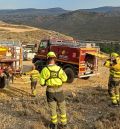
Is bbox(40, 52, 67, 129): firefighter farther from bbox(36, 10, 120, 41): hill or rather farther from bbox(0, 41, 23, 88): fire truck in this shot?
bbox(36, 10, 120, 41): hill

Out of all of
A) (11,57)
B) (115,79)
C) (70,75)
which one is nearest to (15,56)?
(11,57)

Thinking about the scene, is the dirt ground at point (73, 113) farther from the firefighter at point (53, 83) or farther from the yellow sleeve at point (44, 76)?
the yellow sleeve at point (44, 76)

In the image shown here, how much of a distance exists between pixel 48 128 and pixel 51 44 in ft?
44.8

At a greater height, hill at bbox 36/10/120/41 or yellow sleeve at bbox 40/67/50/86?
yellow sleeve at bbox 40/67/50/86

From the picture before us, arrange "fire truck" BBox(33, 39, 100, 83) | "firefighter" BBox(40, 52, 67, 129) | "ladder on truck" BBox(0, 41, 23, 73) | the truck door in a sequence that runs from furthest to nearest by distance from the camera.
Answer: the truck door < "fire truck" BBox(33, 39, 100, 83) < "ladder on truck" BBox(0, 41, 23, 73) < "firefighter" BBox(40, 52, 67, 129)

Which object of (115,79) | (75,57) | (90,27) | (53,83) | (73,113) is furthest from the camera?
(90,27)

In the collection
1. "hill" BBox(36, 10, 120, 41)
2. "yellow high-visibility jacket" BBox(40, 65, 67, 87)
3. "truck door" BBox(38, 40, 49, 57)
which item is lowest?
"hill" BBox(36, 10, 120, 41)

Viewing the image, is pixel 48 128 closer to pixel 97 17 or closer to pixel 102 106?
pixel 102 106

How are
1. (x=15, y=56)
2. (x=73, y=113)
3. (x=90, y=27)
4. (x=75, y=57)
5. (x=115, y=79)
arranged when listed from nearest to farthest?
(x=73, y=113) < (x=115, y=79) < (x=15, y=56) < (x=75, y=57) < (x=90, y=27)

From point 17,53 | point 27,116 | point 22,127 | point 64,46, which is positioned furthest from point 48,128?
point 64,46

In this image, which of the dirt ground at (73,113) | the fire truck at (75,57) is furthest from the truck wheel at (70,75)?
the dirt ground at (73,113)

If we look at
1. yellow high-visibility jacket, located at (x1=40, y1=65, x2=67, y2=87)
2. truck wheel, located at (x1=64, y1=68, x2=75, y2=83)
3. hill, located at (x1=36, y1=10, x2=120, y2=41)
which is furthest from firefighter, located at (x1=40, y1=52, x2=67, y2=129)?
hill, located at (x1=36, y1=10, x2=120, y2=41)

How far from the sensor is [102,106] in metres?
13.6

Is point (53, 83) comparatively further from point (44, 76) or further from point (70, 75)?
point (70, 75)
